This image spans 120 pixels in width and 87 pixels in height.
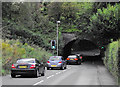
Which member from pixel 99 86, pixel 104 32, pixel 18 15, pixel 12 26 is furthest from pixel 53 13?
pixel 99 86

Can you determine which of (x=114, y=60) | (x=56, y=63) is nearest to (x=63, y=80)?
(x=114, y=60)

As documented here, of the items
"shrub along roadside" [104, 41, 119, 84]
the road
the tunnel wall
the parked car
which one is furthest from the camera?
the parked car

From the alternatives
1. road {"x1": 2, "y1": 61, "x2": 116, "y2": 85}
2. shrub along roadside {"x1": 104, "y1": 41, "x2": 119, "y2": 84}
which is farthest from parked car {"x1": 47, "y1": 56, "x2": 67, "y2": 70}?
shrub along roadside {"x1": 104, "y1": 41, "x2": 119, "y2": 84}

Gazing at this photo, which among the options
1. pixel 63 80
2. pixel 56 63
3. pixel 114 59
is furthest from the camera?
pixel 56 63

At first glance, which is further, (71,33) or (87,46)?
(87,46)

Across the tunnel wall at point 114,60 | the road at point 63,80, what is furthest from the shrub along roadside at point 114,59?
Answer: the road at point 63,80

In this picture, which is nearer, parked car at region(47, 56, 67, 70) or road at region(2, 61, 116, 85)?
road at region(2, 61, 116, 85)

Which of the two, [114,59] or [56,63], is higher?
[114,59]

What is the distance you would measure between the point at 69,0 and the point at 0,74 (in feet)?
150

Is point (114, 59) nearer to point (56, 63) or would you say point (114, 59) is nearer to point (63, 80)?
point (63, 80)

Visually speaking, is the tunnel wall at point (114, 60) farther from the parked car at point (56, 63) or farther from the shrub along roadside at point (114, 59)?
the parked car at point (56, 63)

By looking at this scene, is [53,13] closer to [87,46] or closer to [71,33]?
[71,33]

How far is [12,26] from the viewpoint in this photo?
1638 inches

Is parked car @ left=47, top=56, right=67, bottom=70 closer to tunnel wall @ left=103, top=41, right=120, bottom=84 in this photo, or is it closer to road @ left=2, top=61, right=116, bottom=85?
road @ left=2, top=61, right=116, bottom=85
